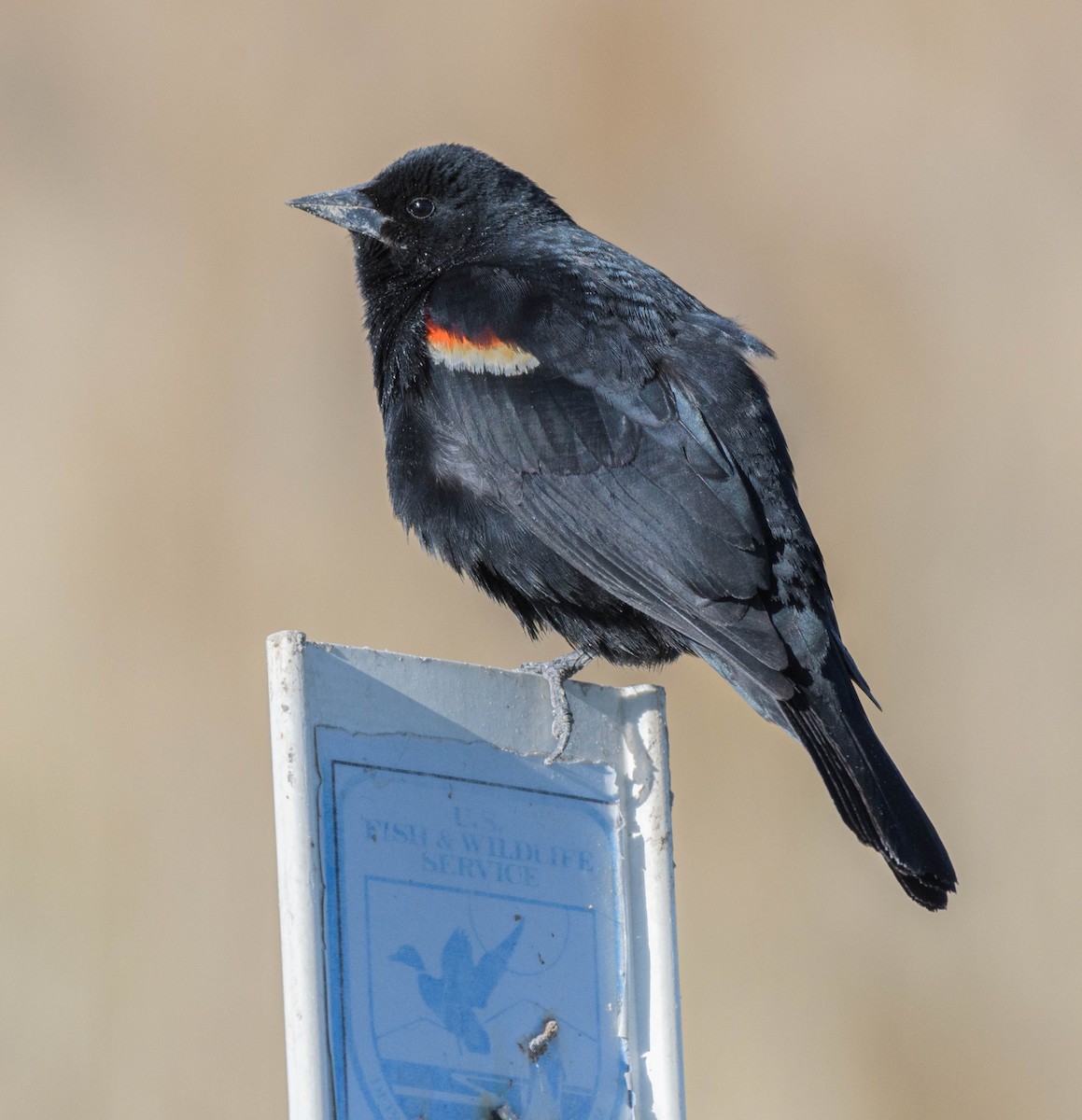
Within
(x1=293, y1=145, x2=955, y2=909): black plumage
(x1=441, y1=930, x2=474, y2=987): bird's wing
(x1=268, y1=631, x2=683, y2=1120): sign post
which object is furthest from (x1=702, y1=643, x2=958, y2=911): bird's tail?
(x1=441, y1=930, x2=474, y2=987): bird's wing

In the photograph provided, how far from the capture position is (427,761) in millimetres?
2047

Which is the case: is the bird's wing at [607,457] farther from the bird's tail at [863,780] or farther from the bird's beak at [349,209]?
the bird's beak at [349,209]

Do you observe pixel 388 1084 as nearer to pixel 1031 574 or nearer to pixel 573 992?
pixel 573 992

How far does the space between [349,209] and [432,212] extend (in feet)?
0.67

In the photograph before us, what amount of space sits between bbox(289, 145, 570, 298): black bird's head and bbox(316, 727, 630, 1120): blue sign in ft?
6.50

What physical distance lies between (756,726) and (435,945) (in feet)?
15.0

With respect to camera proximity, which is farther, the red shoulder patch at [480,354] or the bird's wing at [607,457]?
the red shoulder patch at [480,354]

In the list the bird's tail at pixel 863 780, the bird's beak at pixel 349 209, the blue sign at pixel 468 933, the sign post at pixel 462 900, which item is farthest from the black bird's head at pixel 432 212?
the blue sign at pixel 468 933

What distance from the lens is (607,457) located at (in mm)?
3164

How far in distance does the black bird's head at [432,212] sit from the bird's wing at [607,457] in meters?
0.43

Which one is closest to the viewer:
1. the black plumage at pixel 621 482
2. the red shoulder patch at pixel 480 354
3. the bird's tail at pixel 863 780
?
the bird's tail at pixel 863 780

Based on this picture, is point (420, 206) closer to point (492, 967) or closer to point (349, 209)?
point (349, 209)

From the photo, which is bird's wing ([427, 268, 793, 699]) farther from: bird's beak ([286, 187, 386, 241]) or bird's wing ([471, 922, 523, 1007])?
bird's wing ([471, 922, 523, 1007])

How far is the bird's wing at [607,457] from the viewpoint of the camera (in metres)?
2.93
